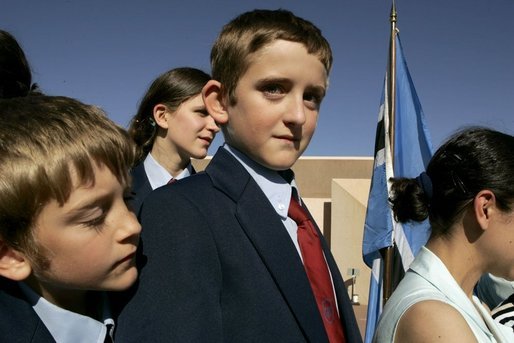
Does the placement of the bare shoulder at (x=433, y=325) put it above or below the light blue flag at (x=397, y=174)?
above

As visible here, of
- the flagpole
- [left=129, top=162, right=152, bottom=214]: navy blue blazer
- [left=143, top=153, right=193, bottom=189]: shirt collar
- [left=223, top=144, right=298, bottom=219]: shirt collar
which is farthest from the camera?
Answer: the flagpole

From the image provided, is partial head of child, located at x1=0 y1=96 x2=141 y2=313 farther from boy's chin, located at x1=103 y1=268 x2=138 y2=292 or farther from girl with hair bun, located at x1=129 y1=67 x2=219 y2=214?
girl with hair bun, located at x1=129 y1=67 x2=219 y2=214

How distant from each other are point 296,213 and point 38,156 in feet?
2.44

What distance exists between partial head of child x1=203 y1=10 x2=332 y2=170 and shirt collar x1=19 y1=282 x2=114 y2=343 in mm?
589

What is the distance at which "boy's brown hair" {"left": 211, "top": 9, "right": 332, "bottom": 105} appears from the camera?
1.38 m

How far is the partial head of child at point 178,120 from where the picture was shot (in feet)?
8.96

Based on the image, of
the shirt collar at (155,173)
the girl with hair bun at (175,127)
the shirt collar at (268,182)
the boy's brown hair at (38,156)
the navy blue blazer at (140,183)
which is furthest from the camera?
the girl with hair bun at (175,127)

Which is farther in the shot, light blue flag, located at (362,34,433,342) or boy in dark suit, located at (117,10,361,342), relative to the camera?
light blue flag, located at (362,34,433,342)

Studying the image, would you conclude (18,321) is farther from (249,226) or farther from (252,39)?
(252,39)

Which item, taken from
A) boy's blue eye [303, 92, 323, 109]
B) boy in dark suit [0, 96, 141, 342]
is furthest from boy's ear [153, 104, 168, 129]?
boy in dark suit [0, 96, 141, 342]

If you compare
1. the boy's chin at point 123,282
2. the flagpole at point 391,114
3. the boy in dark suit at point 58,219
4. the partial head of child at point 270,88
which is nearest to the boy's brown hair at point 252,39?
the partial head of child at point 270,88

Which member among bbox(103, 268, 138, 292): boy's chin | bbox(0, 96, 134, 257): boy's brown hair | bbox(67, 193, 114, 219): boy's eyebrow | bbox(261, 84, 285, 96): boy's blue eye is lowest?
bbox(103, 268, 138, 292): boy's chin

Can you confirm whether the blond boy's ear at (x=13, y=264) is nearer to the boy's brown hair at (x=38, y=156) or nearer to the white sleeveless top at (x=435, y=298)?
the boy's brown hair at (x=38, y=156)

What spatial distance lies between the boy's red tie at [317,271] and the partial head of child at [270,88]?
0.20m
